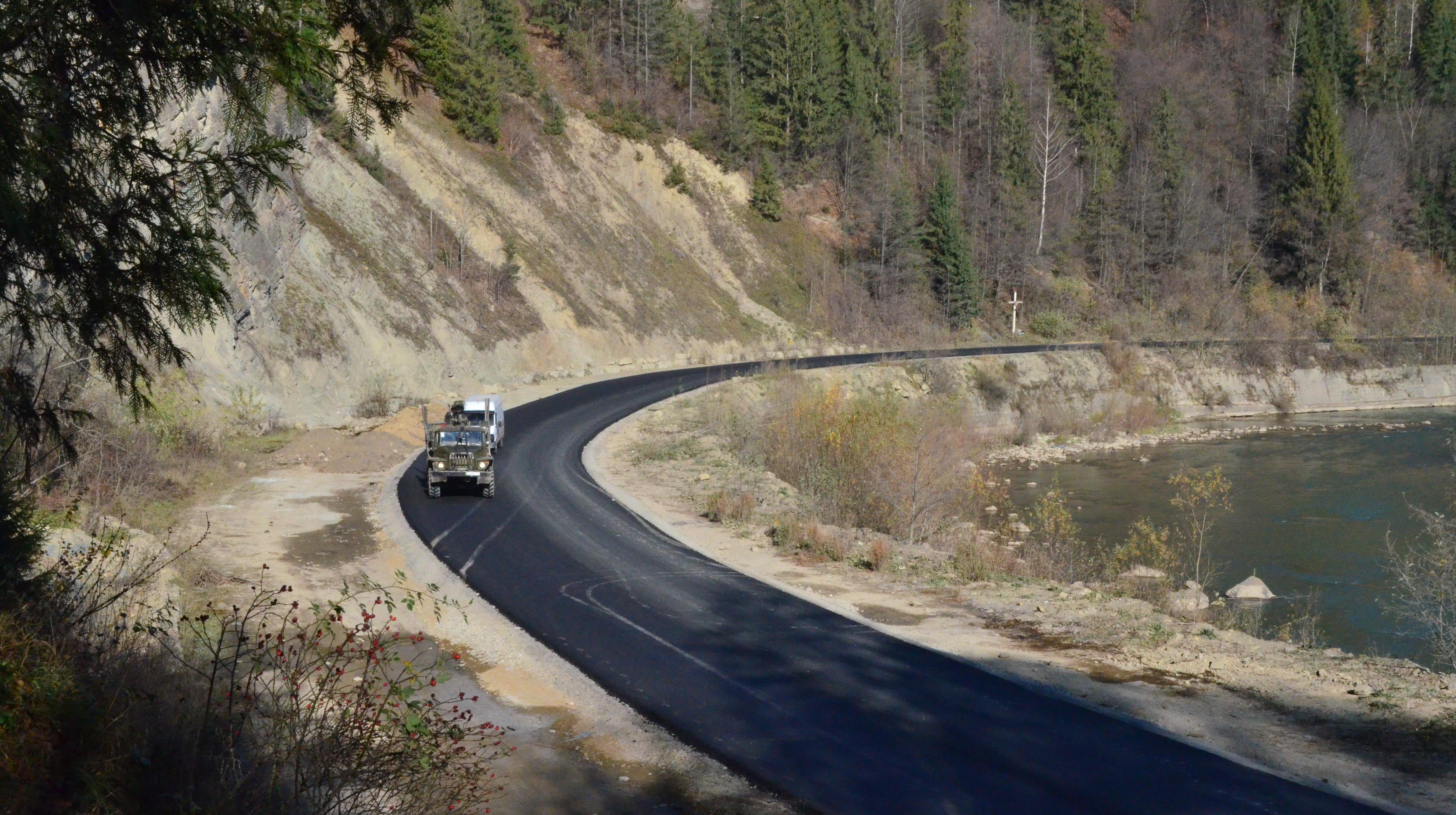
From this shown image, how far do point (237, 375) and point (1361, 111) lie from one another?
305 feet

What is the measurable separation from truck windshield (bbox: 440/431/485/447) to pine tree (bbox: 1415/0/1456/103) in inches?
3910

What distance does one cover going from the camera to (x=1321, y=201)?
78.5 m

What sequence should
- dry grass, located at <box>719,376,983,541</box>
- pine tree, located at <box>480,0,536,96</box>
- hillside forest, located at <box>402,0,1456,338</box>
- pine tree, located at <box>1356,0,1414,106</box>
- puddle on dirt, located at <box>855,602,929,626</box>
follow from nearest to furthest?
puddle on dirt, located at <box>855,602,929,626</box>, dry grass, located at <box>719,376,983,541</box>, pine tree, located at <box>480,0,536,96</box>, hillside forest, located at <box>402,0,1456,338</box>, pine tree, located at <box>1356,0,1414,106</box>

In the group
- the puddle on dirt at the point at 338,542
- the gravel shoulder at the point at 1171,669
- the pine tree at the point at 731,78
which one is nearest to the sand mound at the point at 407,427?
the puddle on dirt at the point at 338,542

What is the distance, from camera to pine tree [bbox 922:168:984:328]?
68.3 metres

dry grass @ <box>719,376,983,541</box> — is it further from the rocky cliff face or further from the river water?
the rocky cliff face

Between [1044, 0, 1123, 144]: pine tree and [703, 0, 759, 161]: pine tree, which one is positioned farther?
[1044, 0, 1123, 144]: pine tree

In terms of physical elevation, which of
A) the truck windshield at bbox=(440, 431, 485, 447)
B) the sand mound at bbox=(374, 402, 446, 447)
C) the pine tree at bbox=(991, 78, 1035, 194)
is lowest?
the sand mound at bbox=(374, 402, 446, 447)

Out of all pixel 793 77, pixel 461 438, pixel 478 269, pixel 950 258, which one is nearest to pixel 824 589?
pixel 461 438

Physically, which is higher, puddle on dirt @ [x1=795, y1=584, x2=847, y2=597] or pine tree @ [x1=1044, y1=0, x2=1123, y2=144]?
pine tree @ [x1=1044, y1=0, x2=1123, y2=144]

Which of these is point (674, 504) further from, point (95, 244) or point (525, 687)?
point (95, 244)

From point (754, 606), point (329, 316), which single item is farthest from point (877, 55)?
point (754, 606)

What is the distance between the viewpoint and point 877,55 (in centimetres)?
8462

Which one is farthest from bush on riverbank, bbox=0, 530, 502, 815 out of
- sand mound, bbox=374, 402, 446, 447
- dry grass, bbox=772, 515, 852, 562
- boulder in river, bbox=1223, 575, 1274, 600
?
sand mound, bbox=374, 402, 446, 447
